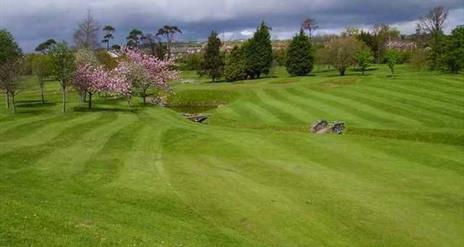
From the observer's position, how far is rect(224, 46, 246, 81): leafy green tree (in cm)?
11406

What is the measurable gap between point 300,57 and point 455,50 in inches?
1314

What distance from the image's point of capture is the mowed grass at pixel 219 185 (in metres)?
16.5

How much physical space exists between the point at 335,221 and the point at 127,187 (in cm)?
839

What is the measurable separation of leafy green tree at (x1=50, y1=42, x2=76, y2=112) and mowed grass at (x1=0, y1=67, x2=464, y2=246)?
7.25 m

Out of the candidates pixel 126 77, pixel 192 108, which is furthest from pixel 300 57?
pixel 126 77

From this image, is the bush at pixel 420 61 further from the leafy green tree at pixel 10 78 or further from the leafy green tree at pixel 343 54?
the leafy green tree at pixel 10 78

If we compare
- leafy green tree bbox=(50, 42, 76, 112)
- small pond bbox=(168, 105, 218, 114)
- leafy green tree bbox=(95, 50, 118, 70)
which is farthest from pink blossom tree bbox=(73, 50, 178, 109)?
leafy green tree bbox=(95, 50, 118, 70)

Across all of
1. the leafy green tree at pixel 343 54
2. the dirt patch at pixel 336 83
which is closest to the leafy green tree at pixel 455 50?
the dirt patch at pixel 336 83

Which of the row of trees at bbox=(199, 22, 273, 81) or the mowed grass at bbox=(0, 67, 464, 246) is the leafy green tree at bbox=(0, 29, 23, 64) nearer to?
the mowed grass at bbox=(0, 67, 464, 246)

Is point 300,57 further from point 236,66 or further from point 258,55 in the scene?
point 236,66

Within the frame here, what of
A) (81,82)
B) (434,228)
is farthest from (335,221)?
(81,82)

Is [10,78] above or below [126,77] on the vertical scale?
above

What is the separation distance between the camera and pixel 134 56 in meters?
77.5

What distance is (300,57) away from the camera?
116 metres
